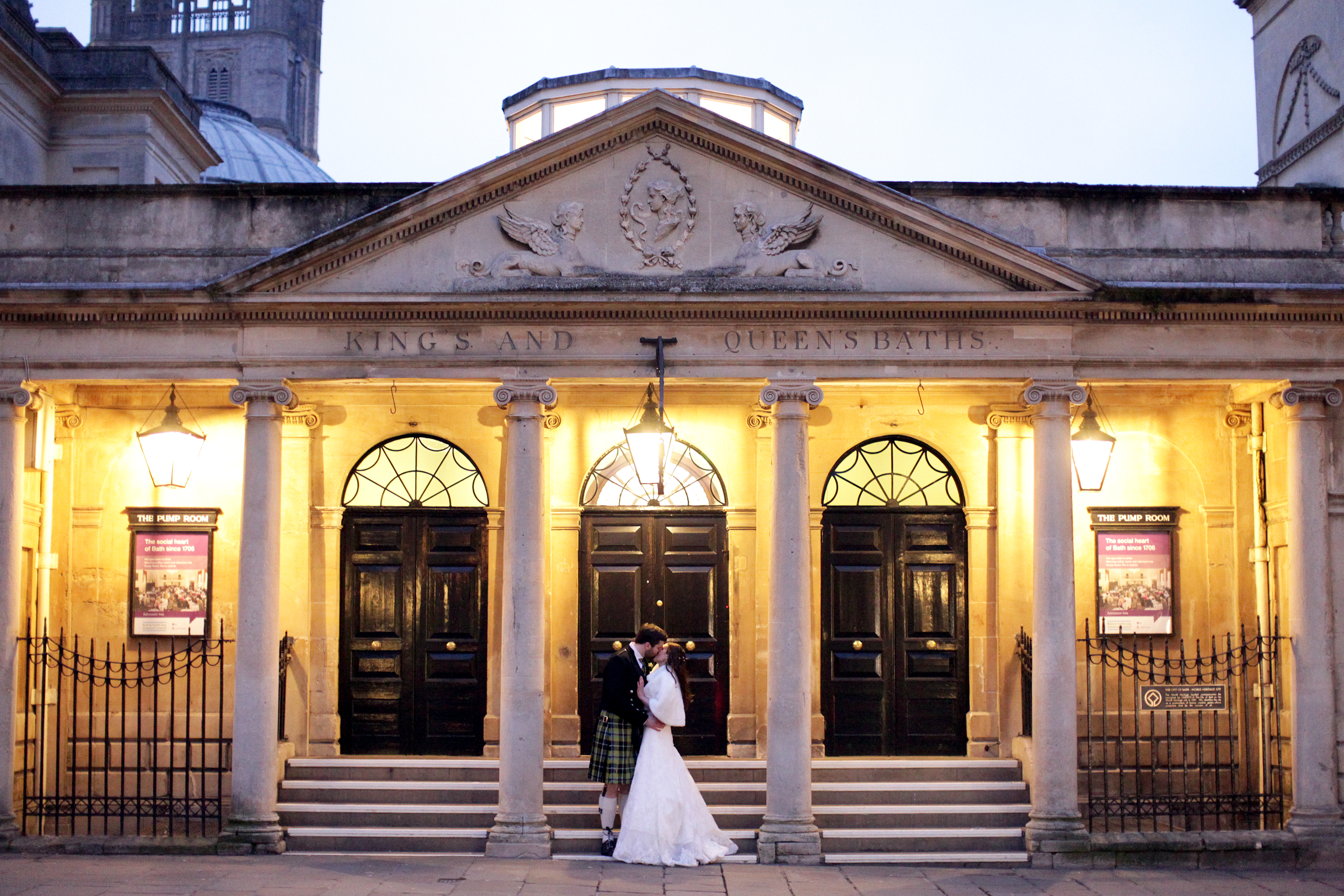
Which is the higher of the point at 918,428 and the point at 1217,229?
the point at 1217,229

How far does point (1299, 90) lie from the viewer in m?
15.3

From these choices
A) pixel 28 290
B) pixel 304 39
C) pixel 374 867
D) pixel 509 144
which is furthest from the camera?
pixel 304 39

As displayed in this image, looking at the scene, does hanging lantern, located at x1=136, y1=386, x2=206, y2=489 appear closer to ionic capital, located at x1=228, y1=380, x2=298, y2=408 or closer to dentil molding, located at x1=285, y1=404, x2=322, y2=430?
ionic capital, located at x1=228, y1=380, x2=298, y2=408

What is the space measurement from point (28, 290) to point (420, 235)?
135 inches

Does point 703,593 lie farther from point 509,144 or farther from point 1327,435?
point 509,144

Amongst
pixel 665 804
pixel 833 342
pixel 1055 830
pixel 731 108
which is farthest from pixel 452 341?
pixel 731 108

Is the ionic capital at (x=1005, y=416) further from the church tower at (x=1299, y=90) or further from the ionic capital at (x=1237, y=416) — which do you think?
the church tower at (x=1299, y=90)

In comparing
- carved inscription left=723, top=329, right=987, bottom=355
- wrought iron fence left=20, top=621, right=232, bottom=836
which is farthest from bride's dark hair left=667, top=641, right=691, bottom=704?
wrought iron fence left=20, top=621, right=232, bottom=836

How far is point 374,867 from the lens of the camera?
11297 mm

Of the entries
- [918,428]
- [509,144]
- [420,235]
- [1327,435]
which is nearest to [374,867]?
[420,235]

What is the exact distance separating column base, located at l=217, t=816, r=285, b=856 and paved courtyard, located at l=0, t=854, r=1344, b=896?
0.36ft

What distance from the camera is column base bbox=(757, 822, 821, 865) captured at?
11.7m

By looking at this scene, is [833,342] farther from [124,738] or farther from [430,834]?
[124,738]

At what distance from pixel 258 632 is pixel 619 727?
128 inches
